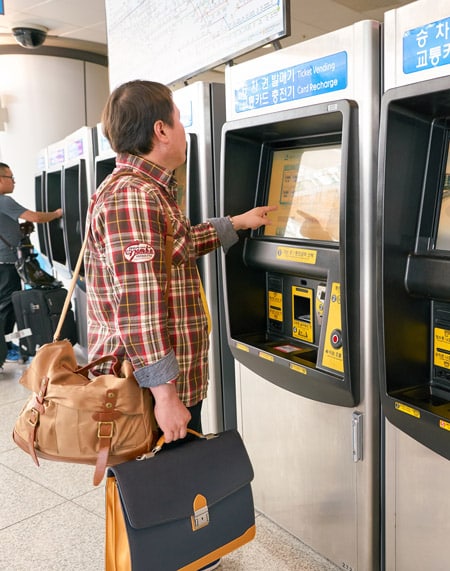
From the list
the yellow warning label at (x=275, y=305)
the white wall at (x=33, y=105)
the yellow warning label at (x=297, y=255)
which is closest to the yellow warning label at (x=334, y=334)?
the yellow warning label at (x=297, y=255)

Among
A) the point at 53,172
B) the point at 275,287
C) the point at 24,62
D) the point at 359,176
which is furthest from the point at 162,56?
the point at 24,62

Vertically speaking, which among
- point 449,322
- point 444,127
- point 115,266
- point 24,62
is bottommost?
point 449,322

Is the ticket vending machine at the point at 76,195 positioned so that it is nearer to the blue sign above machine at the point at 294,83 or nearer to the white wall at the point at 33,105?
the blue sign above machine at the point at 294,83

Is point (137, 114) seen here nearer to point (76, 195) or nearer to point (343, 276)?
point (343, 276)

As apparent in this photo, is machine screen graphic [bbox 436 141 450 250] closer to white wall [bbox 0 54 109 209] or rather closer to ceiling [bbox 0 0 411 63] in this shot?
ceiling [bbox 0 0 411 63]

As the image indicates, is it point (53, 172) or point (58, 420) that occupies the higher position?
point (53, 172)

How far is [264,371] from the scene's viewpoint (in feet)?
6.70

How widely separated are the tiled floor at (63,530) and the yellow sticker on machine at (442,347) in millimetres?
879

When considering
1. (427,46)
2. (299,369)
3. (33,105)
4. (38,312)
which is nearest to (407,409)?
(299,369)

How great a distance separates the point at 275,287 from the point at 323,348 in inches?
15.2

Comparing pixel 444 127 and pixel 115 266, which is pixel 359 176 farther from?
pixel 115 266

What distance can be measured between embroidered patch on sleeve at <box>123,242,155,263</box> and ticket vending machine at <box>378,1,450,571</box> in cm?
58

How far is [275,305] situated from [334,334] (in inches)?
16.2

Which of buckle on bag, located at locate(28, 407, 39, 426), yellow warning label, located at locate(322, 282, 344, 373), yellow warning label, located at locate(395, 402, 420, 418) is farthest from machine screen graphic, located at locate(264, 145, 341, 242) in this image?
buckle on bag, located at locate(28, 407, 39, 426)
